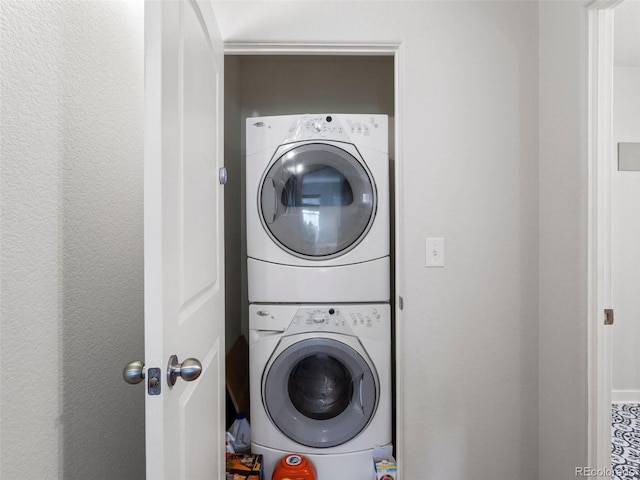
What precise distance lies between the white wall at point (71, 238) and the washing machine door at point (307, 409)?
25.5 inches

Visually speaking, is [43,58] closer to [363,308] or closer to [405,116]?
[405,116]

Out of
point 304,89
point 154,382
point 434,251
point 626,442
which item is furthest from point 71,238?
point 626,442

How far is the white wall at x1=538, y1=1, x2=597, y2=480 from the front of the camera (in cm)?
129

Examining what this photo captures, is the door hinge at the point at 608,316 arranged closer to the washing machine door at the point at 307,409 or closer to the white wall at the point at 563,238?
the white wall at the point at 563,238

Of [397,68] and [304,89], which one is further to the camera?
[304,89]

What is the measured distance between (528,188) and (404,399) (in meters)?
1.03

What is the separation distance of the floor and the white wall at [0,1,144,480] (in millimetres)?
2083

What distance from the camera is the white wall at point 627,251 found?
2395 millimetres

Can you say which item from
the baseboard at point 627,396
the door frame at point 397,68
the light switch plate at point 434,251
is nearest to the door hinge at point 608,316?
the light switch plate at point 434,251

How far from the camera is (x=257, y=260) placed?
1697 millimetres

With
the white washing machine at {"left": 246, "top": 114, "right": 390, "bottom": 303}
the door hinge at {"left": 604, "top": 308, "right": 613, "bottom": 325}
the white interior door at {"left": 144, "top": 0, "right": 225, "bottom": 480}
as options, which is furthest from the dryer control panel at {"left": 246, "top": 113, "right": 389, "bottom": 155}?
the door hinge at {"left": 604, "top": 308, "right": 613, "bottom": 325}

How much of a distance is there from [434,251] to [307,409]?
3.03ft

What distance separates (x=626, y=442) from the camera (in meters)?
1.97

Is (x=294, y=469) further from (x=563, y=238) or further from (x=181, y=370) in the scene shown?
(x=563, y=238)
